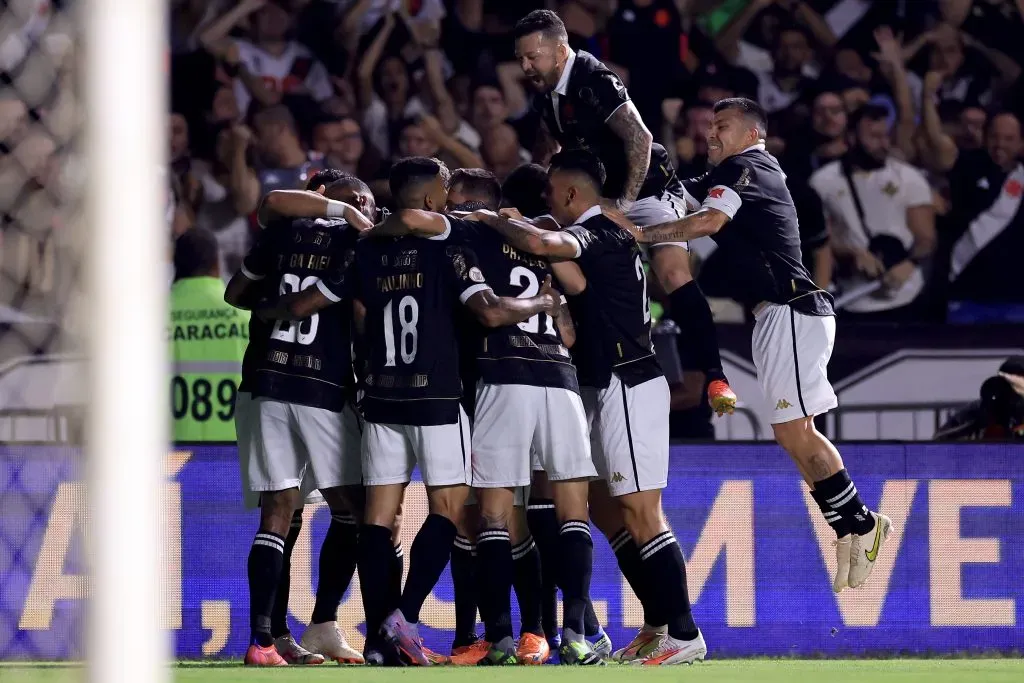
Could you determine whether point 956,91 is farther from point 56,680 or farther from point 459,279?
point 56,680

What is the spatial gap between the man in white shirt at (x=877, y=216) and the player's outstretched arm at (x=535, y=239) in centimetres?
392

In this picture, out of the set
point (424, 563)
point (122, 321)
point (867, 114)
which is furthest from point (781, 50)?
point (122, 321)

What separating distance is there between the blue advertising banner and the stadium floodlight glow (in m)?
4.44

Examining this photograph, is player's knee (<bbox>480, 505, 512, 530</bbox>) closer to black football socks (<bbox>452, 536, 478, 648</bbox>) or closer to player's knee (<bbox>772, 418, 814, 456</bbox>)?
black football socks (<bbox>452, 536, 478, 648</bbox>)

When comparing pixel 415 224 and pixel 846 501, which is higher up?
pixel 415 224

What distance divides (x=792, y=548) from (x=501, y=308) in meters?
2.15

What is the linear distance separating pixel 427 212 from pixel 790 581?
2.55m

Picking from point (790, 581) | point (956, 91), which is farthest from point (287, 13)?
point (790, 581)

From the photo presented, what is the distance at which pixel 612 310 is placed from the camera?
6.34 meters

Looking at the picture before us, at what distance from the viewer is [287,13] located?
10477 mm

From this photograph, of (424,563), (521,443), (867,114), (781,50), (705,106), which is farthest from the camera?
(781,50)

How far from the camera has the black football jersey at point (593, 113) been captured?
6.78m

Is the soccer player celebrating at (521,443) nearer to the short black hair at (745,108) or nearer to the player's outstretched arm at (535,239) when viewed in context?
the player's outstretched arm at (535,239)

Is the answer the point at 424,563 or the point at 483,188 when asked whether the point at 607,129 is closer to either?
the point at 483,188
